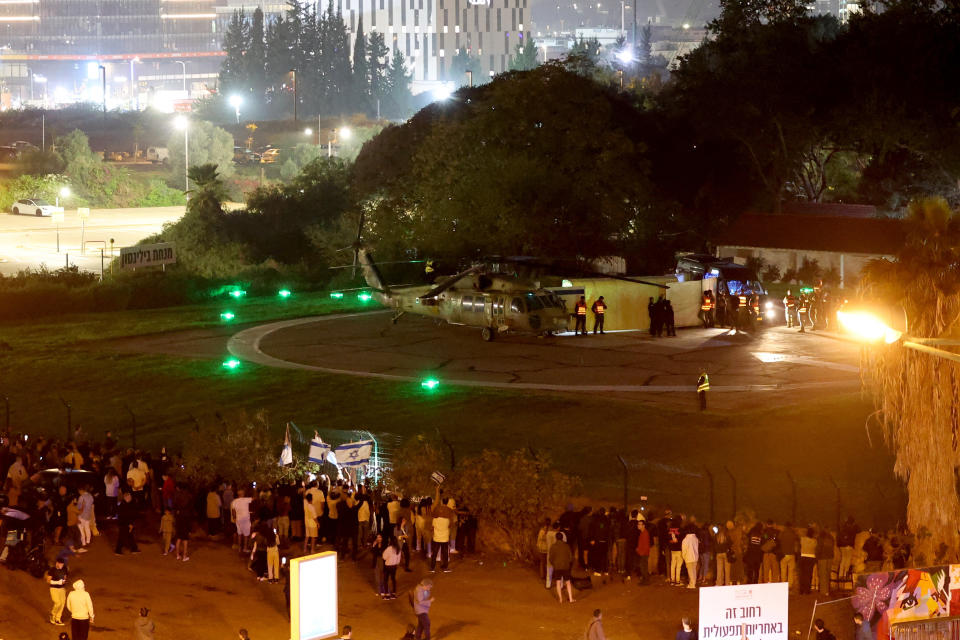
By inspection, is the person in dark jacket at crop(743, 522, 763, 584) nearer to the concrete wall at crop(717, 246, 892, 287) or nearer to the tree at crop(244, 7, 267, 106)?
the concrete wall at crop(717, 246, 892, 287)

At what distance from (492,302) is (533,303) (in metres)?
1.53

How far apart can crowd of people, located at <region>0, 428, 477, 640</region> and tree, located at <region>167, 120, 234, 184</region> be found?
88019 mm

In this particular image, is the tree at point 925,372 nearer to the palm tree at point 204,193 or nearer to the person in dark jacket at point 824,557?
the person in dark jacket at point 824,557

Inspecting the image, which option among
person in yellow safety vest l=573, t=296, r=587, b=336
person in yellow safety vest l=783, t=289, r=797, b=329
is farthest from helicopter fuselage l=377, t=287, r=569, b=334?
person in yellow safety vest l=783, t=289, r=797, b=329

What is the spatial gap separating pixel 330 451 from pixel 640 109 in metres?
54.7

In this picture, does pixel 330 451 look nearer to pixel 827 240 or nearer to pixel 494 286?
pixel 494 286

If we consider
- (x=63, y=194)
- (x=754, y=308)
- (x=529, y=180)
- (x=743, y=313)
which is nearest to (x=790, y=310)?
(x=754, y=308)

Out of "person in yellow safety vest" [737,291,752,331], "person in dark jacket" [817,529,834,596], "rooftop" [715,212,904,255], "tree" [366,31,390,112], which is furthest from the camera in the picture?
"tree" [366,31,390,112]

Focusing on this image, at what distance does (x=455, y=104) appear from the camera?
3044 inches

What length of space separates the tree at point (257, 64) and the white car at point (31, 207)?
3710 inches

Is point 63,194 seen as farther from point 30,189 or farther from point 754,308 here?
point 754,308

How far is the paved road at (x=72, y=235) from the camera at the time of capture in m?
70.2

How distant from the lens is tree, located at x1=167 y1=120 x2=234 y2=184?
10988cm

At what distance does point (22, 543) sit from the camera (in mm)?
20344
